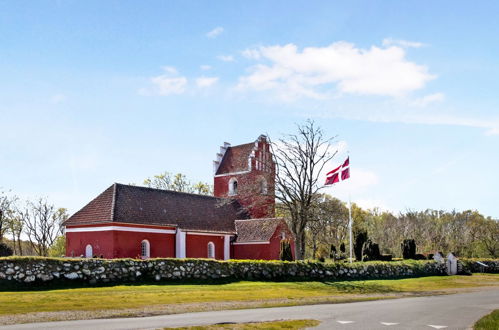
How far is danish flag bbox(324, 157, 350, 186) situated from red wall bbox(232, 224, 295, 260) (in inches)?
478

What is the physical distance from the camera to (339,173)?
134 ft

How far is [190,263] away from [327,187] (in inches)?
639

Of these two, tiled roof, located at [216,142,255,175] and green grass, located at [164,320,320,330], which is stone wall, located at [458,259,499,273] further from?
green grass, located at [164,320,320,330]

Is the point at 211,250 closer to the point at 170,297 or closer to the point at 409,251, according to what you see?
the point at 409,251

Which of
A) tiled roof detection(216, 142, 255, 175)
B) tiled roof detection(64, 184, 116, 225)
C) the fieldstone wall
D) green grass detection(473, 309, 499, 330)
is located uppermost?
tiled roof detection(216, 142, 255, 175)

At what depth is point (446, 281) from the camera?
37812 mm

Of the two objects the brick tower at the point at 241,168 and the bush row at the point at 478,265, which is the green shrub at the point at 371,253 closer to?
the bush row at the point at 478,265

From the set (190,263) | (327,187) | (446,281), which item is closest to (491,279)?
(446,281)

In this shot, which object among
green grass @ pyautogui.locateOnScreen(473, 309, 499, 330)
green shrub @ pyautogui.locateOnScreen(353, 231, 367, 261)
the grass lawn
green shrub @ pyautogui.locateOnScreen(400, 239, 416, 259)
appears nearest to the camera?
green grass @ pyautogui.locateOnScreen(473, 309, 499, 330)

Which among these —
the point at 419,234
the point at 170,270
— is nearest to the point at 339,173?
the point at 170,270

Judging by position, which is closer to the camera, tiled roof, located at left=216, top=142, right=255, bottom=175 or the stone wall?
the stone wall

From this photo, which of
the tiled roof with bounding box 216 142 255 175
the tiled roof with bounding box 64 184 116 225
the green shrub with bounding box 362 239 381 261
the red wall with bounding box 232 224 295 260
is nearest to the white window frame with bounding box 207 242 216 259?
the red wall with bounding box 232 224 295 260

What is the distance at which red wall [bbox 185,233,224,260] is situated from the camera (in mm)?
49688

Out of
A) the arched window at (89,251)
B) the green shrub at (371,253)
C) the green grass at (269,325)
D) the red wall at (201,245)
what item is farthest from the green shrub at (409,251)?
the green grass at (269,325)
